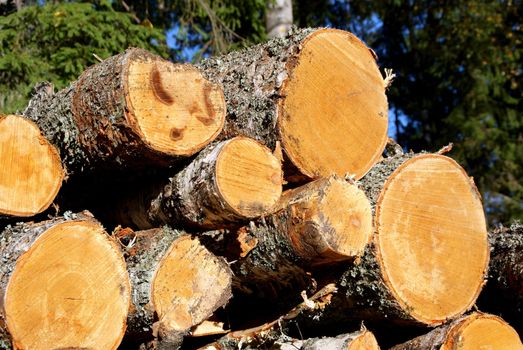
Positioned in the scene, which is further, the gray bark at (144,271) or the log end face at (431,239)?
the log end face at (431,239)

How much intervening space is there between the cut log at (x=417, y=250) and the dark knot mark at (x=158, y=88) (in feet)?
2.87

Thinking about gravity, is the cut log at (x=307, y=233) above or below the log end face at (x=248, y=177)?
below

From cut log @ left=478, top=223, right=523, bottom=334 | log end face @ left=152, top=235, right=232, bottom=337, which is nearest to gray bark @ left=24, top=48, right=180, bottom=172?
log end face @ left=152, top=235, right=232, bottom=337

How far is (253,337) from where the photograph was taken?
3.15m

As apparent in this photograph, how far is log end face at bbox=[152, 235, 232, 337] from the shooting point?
2.76 meters

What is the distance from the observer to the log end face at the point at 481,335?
3.00 metres

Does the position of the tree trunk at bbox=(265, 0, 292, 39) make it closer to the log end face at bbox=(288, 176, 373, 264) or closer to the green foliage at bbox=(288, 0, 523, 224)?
the green foliage at bbox=(288, 0, 523, 224)

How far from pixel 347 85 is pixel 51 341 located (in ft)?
5.19

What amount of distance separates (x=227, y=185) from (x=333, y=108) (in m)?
0.70

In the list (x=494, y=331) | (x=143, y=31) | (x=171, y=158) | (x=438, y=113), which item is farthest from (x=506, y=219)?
(x=171, y=158)

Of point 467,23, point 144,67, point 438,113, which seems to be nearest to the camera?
point 144,67

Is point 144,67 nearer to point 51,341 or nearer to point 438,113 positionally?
point 51,341

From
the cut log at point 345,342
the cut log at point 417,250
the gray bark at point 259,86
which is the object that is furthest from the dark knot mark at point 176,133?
the cut log at point 345,342

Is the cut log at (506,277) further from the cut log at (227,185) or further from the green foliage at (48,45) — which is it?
the green foliage at (48,45)
